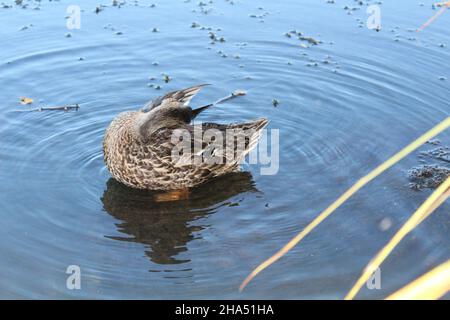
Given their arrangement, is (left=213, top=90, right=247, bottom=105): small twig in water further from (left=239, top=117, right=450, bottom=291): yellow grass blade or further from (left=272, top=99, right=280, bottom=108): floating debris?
(left=239, top=117, right=450, bottom=291): yellow grass blade

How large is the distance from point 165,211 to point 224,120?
195 cm

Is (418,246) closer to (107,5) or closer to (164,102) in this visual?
(164,102)

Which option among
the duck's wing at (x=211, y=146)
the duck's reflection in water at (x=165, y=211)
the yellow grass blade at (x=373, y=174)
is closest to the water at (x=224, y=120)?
the duck's reflection in water at (x=165, y=211)

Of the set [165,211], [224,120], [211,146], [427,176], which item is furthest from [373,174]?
[224,120]

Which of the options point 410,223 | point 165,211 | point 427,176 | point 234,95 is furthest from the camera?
point 234,95

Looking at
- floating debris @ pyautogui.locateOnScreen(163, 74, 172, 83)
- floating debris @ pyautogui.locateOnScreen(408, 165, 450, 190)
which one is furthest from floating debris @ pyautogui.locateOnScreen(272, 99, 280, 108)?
floating debris @ pyautogui.locateOnScreen(408, 165, 450, 190)

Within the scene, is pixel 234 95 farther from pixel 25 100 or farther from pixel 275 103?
pixel 25 100

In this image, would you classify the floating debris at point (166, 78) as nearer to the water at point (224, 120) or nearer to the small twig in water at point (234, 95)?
the water at point (224, 120)

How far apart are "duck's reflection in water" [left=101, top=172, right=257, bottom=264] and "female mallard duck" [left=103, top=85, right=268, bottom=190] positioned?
0.47 feet

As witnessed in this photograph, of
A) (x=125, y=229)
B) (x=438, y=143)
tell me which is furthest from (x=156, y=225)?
(x=438, y=143)

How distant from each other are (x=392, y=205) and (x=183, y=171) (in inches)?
76.6

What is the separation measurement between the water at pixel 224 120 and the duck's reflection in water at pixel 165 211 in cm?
2

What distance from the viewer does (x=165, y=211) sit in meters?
5.27

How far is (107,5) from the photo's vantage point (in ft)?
32.0
